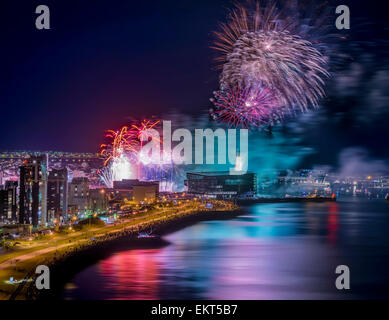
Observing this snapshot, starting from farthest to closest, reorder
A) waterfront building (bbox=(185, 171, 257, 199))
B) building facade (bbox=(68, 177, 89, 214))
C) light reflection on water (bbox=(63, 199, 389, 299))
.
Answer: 1. waterfront building (bbox=(185, 171, 257, 199))
2. building facade (bbox=(68, 177, 89, 214))
3. light reflection on water (bbox=(63, 199, 389, 299))

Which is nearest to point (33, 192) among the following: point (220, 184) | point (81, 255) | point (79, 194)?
point (79, 194)

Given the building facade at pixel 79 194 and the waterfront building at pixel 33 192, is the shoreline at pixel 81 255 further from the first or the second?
the building facade at pixel 79 194

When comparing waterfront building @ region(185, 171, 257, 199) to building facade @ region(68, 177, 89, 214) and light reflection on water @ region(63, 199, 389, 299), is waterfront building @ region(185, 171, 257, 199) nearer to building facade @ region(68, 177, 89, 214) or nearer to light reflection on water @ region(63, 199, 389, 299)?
building facade @ region(68, 177, 89, 214)

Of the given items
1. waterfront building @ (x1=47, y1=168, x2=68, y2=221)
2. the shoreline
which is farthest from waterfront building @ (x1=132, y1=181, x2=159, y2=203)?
waterfront building @ (x1=47, y1=168, x2=68, y2=221)
